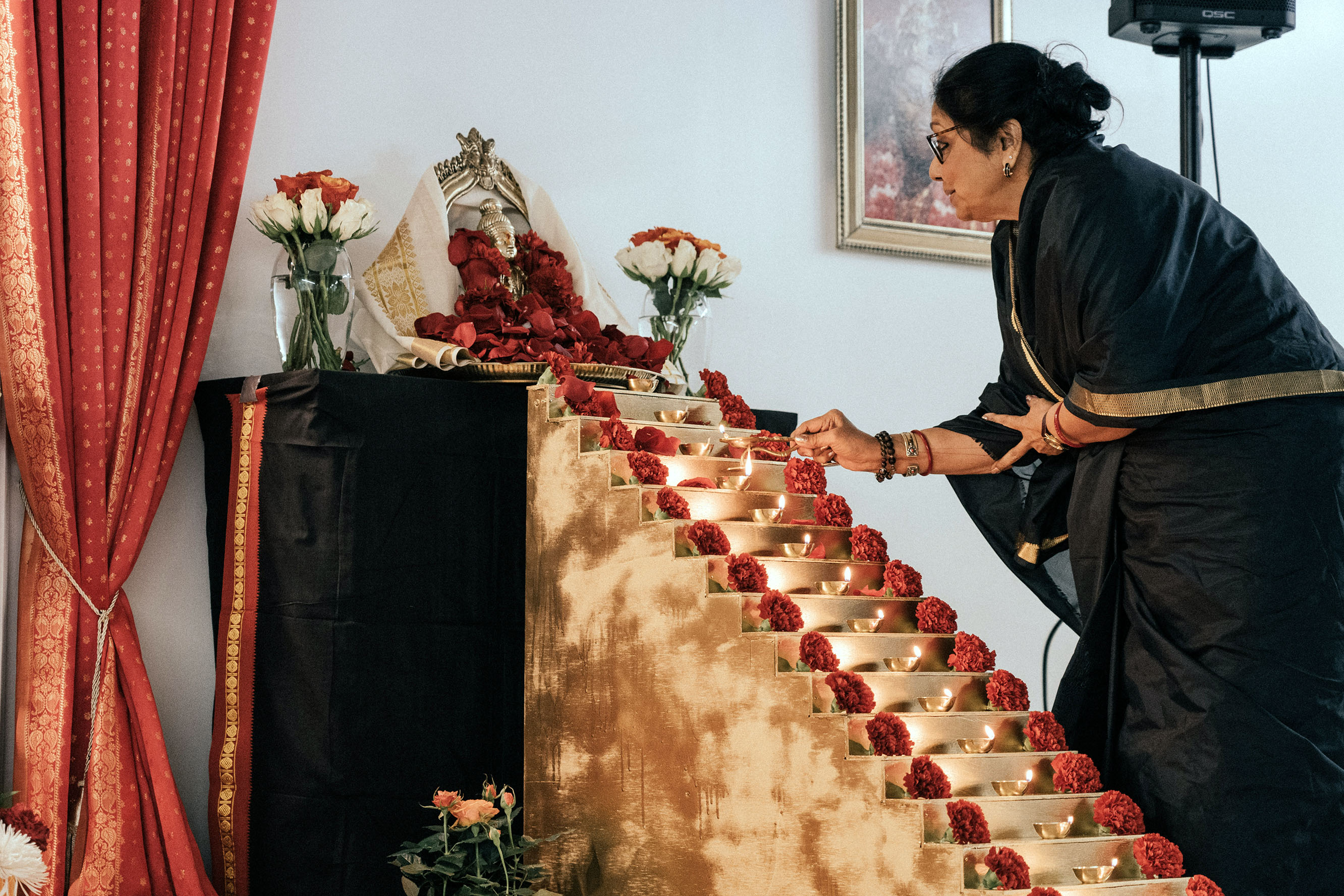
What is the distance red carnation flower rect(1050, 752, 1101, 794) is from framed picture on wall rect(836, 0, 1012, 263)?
230 cm

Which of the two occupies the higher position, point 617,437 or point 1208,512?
point 617,437

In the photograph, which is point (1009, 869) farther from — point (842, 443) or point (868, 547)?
point (842, 443)

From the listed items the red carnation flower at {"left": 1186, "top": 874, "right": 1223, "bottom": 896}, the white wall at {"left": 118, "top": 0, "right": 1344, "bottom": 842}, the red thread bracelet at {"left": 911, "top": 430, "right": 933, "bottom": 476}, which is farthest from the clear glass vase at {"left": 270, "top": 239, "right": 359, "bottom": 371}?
the red carnation flower at {"left": 1186, "top": 874, "right": 1223, "bottom": 896}

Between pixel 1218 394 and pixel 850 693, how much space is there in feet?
2.18

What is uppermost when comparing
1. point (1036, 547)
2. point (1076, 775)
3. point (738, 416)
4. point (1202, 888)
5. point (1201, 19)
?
point (1201, 19)

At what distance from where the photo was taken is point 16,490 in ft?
8.25

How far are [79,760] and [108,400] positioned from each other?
0.69 meters

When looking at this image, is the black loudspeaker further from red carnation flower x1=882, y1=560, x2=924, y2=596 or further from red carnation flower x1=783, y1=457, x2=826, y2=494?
red carnation flower x1=882, y1=560, x2=924, y2=596

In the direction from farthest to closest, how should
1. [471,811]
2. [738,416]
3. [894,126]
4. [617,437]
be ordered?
1. [894,126]
2. [738,416]
3. [617,437]
4. [471,811]

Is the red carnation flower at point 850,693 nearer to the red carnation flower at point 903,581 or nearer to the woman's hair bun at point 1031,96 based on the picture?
the red carnation flower at point 903,581

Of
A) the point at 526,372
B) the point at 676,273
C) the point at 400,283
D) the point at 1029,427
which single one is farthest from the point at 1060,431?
the point at 400,283

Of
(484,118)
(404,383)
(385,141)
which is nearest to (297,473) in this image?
(404,383)

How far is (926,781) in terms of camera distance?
67.7 inches

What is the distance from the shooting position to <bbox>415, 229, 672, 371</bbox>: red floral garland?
257 centimetres
